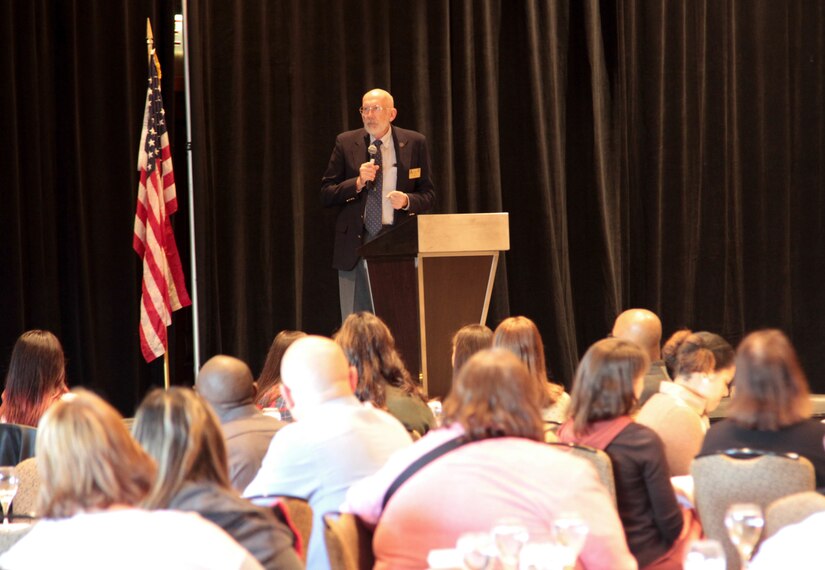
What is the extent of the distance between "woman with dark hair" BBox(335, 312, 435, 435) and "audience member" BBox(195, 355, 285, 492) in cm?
65

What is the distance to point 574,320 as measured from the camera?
338 inches

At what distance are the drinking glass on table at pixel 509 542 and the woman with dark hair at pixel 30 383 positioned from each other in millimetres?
2847

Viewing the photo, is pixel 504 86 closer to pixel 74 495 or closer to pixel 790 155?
pixel 790 155

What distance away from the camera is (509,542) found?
221 cm

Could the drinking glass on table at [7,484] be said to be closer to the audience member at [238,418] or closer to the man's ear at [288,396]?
the audience member at [238,418]

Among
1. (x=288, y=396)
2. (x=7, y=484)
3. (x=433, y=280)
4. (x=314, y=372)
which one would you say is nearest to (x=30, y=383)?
(x=7, y=484)

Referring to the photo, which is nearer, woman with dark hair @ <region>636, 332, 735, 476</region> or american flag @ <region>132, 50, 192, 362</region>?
woman with dark hair @ <region>636, 332, 735, 476</region>

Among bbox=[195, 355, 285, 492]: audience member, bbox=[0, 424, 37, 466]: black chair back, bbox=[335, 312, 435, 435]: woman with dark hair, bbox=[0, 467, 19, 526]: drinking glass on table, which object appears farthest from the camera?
bbox=[335, 312, 435, 435]: woman with dark hair

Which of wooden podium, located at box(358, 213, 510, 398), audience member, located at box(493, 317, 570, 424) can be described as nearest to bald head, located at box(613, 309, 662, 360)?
audience member, located at box(493, 317, 570, 424)

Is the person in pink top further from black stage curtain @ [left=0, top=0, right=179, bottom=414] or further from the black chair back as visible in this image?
black stage curtain @ [left=0, top=0, right=179, bottom=414]

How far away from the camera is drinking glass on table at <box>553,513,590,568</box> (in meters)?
2.25

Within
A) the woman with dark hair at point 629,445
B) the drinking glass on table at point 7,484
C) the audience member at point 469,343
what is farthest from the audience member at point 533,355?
the drinking glass on table at point 7,484

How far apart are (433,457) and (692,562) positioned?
Answer: 660mm

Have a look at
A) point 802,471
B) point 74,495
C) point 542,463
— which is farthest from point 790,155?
point 74,495
